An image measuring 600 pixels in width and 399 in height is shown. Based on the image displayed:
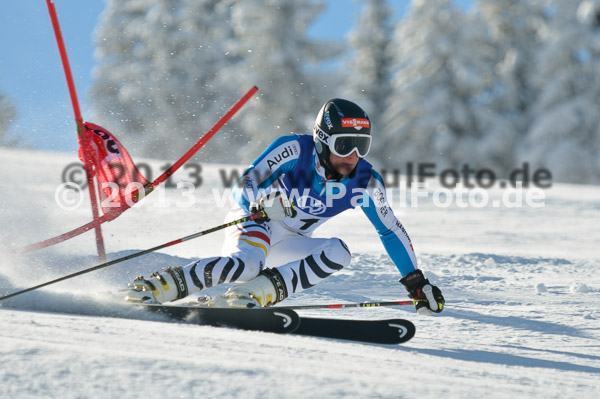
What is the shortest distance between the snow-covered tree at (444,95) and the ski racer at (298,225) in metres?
21.2

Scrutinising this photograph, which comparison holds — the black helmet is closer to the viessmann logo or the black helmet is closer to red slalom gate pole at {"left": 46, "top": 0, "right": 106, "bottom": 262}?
the viessmann logo

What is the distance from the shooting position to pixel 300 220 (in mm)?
3934

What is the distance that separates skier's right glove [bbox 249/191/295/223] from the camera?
3.39 m

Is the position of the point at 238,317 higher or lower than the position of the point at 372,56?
lower

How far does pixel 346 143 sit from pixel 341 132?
6cm

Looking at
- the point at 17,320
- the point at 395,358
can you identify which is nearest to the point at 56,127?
the point at 17,320

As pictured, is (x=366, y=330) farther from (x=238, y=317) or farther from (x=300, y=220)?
(x=300, y=220)

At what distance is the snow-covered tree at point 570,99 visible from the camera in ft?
70.9

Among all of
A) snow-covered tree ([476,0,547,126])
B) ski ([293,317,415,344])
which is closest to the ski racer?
ski ([293,317,415,344])

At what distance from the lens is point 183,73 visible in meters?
26.0

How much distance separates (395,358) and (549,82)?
2210cm

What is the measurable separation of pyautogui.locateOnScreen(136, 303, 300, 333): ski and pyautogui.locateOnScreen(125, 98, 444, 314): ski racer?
16 centimetres

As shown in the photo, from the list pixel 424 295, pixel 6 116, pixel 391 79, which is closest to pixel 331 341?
pixel 424 295

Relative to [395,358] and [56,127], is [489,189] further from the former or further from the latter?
[395,358]
